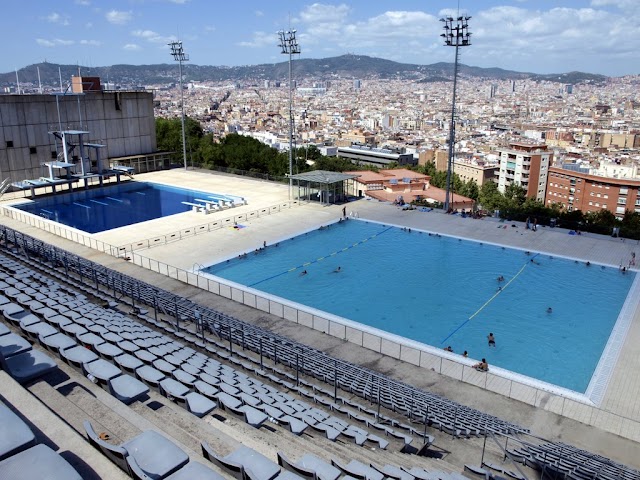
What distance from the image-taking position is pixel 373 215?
114 feet

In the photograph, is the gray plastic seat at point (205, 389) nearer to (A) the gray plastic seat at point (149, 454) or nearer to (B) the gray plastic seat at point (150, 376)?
(B) the gray plastic seat at point (150, 376)

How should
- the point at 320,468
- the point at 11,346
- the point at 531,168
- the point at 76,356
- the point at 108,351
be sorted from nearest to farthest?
the point at 320,468, the point at 11,346, the point at 76,356, the point at 108,351, the point at 531,168

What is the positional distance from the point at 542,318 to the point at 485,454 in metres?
11.5

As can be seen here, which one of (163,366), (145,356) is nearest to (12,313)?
(145,356)

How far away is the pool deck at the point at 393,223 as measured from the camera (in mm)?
13484

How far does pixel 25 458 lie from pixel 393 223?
29702 millimetres

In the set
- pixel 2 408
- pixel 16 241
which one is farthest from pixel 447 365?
pixel 16 241

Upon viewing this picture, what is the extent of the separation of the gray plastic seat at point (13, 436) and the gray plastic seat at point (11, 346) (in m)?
2.63

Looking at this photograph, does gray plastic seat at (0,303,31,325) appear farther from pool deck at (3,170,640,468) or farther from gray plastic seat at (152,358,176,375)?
pool deck at (3,170,640,468)

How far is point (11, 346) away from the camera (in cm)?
758

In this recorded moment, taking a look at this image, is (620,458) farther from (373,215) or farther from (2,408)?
(373,215)

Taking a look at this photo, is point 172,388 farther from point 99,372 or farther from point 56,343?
point 56,343

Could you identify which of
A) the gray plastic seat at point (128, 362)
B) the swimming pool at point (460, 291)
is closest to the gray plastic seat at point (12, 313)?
Answer: the gray plastic seat at point (128, 362)

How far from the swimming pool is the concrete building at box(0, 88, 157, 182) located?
25.4m
